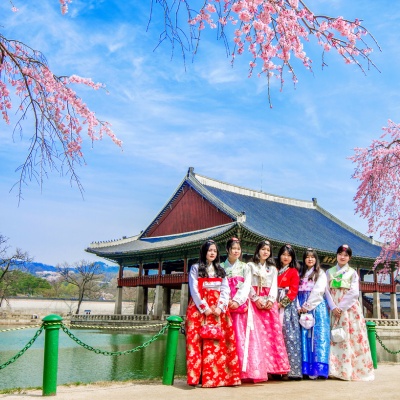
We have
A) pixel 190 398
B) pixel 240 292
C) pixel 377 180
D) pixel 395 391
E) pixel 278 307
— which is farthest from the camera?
pixel 377 180

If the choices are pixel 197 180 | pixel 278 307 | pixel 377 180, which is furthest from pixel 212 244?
pixel 197 180

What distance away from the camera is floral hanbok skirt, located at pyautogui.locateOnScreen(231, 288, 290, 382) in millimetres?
5637

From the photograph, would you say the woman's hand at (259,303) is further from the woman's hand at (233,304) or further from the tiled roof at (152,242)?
the tiled roof at (152,242)

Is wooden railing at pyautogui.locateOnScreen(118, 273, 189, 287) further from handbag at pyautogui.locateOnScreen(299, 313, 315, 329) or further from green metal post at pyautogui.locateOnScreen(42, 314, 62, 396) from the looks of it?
green metal post at pyautogui.locateOnScreen(42, 314, 62, 396)

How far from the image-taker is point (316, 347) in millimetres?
6078

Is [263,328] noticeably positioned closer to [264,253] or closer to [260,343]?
[260,343]

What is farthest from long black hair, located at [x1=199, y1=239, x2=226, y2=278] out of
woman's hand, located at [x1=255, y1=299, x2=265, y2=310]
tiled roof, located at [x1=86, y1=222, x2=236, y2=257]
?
tiled roof, located at [x1=86, y1=222, x2=236, y2=257]

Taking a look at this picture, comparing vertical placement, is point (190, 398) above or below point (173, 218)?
below

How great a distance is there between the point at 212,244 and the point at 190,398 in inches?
71.2

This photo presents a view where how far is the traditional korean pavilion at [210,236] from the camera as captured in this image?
26953 mm

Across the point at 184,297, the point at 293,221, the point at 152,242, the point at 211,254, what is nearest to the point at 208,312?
the point at 211,254

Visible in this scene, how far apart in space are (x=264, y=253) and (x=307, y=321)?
3.31 feet

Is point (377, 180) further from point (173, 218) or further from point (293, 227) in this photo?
point (173, 218)

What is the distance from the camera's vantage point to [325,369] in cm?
606
